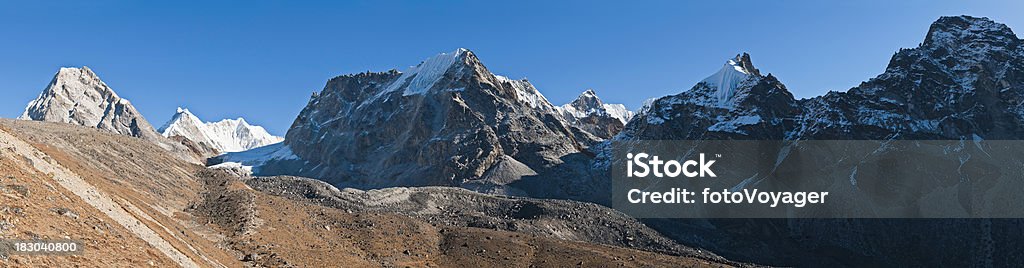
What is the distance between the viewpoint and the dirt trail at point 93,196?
1368 inches

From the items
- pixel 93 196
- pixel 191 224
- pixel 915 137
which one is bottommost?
pixel 191 224

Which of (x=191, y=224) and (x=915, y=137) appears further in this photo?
(x=915, y=137)

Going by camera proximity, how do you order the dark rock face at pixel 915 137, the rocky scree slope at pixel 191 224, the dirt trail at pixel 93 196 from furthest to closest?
the dark rock face at pixel 915 137 → the dirt trail at pixel 93 196 → the rocky scree slope at pixel 191 224

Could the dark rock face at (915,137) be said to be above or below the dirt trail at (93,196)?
above

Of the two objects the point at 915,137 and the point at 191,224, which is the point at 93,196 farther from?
the point at 915,137

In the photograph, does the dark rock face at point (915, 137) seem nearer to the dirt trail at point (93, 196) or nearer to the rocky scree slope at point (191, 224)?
the rocky scree slope at point (191, 224)

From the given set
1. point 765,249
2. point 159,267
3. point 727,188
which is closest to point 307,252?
point 159,267

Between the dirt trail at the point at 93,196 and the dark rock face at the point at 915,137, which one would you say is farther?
the dark rock face at the point at 915,137

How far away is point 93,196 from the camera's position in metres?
39.3

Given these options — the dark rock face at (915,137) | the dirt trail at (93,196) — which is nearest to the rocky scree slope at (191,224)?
the dirt trail at (93,196)

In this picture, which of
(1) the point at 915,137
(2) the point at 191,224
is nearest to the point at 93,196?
(2) the point at 191,224

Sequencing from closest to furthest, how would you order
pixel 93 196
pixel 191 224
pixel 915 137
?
pixel 93 196 → pixel 191 224 → pixel 915 137

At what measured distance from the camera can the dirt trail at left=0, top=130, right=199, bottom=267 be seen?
34750 millimetres

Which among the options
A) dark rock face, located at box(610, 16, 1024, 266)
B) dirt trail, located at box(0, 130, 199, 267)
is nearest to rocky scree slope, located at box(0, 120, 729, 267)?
dirt trail, located at box(0, 130, 199, 267)
